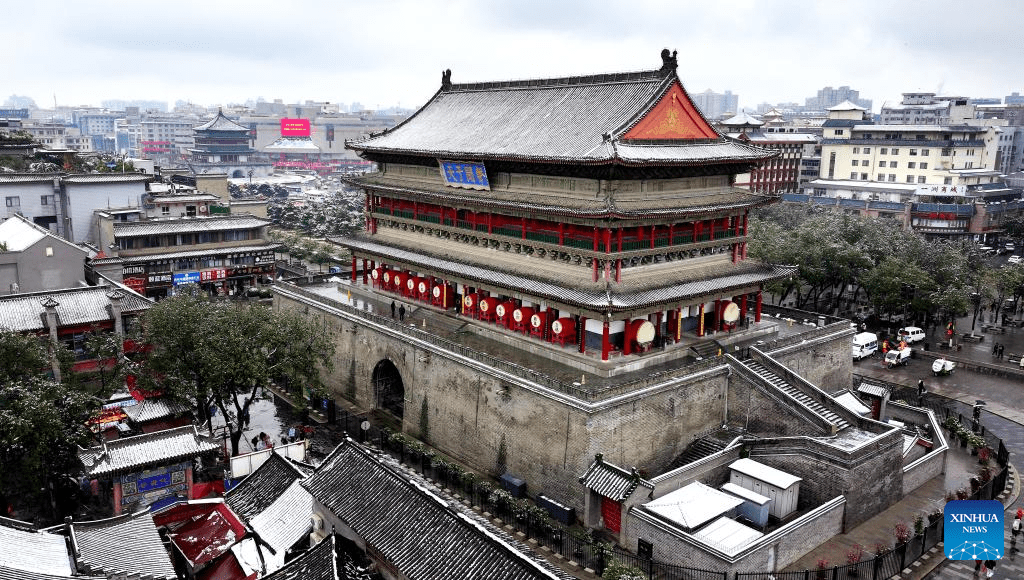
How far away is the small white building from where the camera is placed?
110 ft

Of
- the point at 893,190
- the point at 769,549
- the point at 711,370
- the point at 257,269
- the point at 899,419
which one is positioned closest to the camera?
the point at 769,549

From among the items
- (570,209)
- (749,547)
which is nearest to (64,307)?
(570,209)

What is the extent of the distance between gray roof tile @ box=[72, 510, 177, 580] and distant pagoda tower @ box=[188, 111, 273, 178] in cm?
16761

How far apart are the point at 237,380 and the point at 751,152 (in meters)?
30.9

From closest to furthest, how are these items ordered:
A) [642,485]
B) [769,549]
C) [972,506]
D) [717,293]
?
[972,506], [769,549], [642,485], [717,293]

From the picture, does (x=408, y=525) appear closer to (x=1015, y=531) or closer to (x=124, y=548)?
(x=124, y=548)

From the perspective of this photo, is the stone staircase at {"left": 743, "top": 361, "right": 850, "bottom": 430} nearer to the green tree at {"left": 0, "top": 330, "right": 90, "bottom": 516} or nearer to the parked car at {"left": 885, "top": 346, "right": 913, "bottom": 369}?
the parked car at {"left": 885, "top": 346, "right": 913, "bottom": 369}

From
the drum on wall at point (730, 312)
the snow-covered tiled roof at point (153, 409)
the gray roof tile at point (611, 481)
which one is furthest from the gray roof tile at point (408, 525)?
the drum on wall at point (730, 312)

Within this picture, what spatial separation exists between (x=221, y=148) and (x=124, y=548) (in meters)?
178

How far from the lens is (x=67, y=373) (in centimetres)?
3650

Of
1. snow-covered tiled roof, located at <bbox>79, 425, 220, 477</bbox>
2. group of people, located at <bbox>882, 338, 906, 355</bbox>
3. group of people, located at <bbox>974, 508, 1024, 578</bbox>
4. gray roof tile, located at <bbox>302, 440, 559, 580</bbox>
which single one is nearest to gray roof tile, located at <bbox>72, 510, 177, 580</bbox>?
snow-covered tiled roof, located at <bbox>79, 425, 220, 477</bbox>

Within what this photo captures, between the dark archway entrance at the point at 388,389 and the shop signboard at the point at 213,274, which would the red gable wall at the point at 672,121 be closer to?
the dark archway entrance at the point at 388,389

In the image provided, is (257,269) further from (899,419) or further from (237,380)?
(899,419)

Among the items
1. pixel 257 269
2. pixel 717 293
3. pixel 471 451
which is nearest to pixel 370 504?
pixel 471 451
